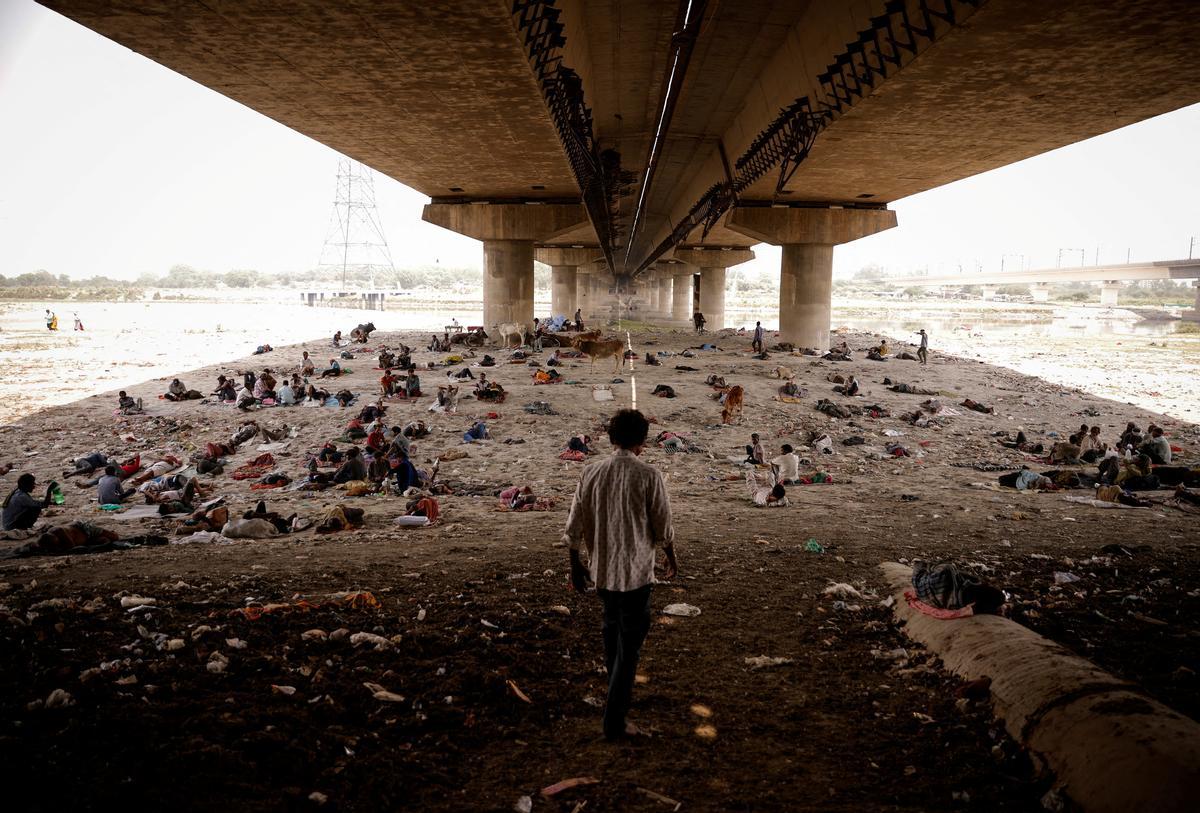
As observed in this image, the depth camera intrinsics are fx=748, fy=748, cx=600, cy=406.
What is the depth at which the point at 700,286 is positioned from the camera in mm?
50094

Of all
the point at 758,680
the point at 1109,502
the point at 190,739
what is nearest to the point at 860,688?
the point at 758,680

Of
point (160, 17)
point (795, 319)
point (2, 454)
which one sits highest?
point (160, 17)

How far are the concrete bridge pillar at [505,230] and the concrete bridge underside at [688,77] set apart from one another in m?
3.55

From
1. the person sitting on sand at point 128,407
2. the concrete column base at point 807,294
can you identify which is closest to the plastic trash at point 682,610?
the person sitting on sand at point 128,407

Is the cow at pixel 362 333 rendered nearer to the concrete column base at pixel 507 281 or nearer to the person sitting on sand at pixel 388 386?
the concrete column base at pixel 507 281

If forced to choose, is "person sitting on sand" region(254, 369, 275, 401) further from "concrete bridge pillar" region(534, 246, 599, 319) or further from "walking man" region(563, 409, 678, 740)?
"concrete bridge pillar" region(534, 246, 599, 319)

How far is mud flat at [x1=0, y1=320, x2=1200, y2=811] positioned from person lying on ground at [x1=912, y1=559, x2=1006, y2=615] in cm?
36

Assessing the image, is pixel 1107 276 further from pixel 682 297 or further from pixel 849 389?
pixel 849 389

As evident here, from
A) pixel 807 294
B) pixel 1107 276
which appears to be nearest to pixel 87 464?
pixel 807 294

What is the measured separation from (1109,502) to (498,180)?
1574 centimetres

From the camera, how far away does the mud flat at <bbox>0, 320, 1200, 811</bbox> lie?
331cm

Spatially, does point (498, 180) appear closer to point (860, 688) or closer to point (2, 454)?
point (2, 454)

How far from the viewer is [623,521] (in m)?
3.63

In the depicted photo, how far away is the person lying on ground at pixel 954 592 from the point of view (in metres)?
4.78
